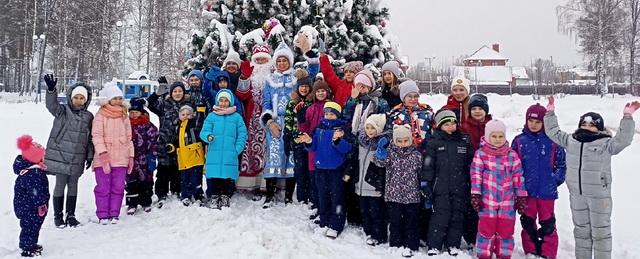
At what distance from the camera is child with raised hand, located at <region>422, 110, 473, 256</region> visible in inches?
175

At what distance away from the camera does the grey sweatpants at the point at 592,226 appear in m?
4.12

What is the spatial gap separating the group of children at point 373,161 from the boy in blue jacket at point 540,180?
0.01m

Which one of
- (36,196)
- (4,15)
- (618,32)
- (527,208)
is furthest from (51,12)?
(618,32)

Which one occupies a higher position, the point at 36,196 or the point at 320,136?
the point at 320,136

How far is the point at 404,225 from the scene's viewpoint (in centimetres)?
466

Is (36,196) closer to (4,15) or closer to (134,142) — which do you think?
(134,142)

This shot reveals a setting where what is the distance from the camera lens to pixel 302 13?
7410 mm

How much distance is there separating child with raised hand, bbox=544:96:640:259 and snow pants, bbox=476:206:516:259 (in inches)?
22.4

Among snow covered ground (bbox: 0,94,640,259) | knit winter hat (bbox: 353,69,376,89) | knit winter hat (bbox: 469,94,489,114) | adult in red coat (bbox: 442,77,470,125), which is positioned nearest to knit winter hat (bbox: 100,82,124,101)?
snow covered ground (bbox: 0,94,640,259)

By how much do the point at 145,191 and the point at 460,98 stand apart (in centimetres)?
392

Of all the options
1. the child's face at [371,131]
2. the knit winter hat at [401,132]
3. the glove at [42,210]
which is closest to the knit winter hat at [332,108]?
the child's face at [371,131]

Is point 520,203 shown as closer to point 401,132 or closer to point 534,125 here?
point 534,125

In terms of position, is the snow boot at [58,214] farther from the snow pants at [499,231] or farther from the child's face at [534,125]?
the child's face at [534,125]

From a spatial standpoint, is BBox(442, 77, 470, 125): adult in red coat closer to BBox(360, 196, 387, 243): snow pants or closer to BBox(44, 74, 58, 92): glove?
BBox(360, 196, 387, 243): snow pants
